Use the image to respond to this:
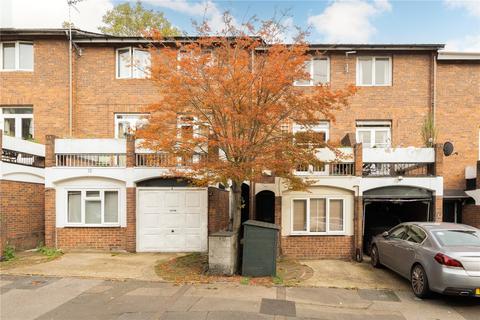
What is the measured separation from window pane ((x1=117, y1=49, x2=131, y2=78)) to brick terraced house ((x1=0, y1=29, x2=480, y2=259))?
0.06 meters

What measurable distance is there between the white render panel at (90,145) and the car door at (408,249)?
8726 mm

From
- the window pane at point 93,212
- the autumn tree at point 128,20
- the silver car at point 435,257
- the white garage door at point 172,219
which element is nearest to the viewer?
the silver car at point 435,257

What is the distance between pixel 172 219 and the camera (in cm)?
1174

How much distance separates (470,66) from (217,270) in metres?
13.7

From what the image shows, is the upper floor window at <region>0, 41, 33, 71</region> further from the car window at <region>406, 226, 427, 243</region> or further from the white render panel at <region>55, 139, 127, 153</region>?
the car window at <region>406, 226, 427, 243</region>

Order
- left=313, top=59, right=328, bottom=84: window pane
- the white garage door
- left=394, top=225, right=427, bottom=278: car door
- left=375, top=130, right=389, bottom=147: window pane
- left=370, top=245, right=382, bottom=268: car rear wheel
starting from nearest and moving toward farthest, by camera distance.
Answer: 1. left=394, top=225, right=427, bottom=278: car door
2. left=370, top=245, right=382, bottom=268: car rear wheel
3. the white garage door
4. left=375, top=130, right=389, bottom=147: window pane
5. left=313, top=59, right=328, bottom=84: window pane

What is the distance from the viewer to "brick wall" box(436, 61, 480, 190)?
48.2 ft

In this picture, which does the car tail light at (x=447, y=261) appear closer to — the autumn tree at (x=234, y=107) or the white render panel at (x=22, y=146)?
the autumn tree at (x=234, y=107)

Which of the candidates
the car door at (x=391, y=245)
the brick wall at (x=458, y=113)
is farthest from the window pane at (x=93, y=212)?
the brick wall at (x=458, y=113)

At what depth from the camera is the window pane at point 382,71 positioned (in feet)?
49.7

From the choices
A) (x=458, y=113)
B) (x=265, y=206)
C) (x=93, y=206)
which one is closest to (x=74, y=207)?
(x=93, y=206)

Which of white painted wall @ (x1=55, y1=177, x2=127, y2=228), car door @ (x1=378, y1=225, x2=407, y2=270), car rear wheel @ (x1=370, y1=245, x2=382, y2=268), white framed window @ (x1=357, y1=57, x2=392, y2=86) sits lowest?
car rear wheel @ (x1=370, y1=245, x2=382, y2=268)

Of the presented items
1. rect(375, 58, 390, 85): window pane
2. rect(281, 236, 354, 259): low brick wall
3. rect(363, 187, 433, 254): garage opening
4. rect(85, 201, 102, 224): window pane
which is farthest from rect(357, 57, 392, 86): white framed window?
rect(85, 201, 102, 224): window pane

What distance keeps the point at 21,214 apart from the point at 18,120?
5390 millimetres
